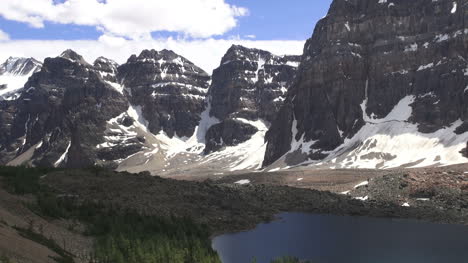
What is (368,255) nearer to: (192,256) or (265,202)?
(192,256)

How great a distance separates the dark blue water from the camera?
9500cm

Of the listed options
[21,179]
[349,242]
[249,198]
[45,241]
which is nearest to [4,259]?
[45,241]

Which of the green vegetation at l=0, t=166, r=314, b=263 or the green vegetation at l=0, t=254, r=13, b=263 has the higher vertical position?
the green vegetation at l=0, t=254, r=13, b=263

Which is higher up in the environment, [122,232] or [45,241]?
[45,241]

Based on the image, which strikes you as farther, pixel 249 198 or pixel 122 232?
pixel 249 198

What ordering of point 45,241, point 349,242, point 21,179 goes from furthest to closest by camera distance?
point 21,179
point 349,242
point 45,241

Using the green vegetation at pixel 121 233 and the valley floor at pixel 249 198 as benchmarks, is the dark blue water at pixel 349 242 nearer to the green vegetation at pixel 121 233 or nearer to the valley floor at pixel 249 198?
the valley floor at pixel 249 198

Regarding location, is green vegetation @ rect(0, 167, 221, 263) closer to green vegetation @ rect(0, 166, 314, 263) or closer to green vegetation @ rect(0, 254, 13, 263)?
green vegetation @ rect(0, 166, 314, 263)

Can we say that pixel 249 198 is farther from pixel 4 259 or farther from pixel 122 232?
pixel 4 259

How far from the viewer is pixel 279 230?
123250mm

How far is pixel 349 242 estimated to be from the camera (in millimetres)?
109875

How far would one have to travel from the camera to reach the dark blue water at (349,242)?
9500 cm

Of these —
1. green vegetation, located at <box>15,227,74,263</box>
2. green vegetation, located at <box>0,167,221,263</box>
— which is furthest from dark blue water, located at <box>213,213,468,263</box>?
green vegetation, located at <box>15,227,74,263</box>

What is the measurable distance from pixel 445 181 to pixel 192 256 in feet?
366
